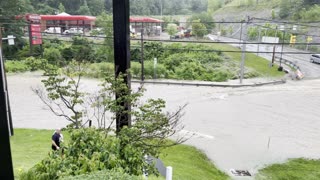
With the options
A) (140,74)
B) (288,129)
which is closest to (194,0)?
(140,74)

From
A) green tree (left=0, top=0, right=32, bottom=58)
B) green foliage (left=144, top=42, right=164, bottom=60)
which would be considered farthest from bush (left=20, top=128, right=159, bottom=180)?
green tree (left=0, top=0, right=32, bottom=58)

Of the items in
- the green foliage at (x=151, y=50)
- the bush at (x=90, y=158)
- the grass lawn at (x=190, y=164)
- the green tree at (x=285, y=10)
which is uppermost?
the green tree at (x=285, y=10)

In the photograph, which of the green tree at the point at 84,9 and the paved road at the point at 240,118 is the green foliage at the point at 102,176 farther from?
the green tree at the point at 84,9

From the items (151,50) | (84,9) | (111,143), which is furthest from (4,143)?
(151,50)

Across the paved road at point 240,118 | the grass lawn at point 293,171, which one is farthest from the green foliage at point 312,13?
the grass lawn at point 293,171

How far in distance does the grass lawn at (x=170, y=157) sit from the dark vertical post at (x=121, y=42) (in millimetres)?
3755

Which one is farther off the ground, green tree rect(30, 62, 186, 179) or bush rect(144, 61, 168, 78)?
green tree rect(30, 62, 186, 179)

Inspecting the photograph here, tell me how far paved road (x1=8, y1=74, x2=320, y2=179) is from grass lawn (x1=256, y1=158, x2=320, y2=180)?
0.39 metres

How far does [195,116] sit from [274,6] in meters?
35.9

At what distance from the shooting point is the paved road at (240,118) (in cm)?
1137

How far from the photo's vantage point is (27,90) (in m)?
20.7

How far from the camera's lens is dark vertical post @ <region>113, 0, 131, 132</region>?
4582 mm

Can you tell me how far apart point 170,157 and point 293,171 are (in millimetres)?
4015

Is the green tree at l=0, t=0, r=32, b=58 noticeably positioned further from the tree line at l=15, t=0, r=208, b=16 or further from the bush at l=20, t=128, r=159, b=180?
the bush at l=20, t=128, r=159, b=180
